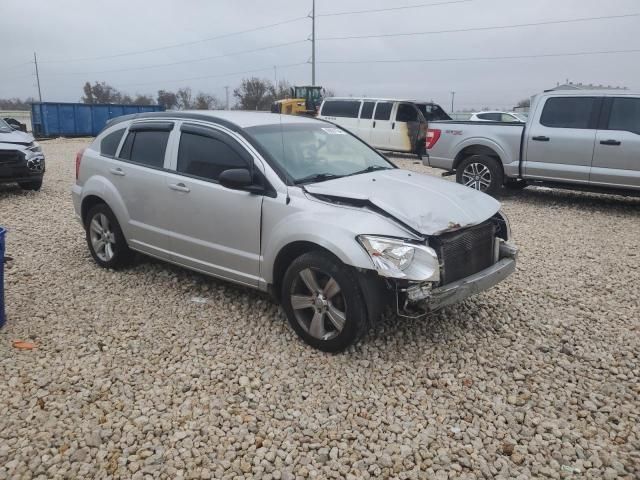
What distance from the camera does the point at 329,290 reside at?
359 centimetres

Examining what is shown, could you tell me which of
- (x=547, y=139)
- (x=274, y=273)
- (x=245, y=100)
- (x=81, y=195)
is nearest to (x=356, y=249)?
(x=274, y=273)

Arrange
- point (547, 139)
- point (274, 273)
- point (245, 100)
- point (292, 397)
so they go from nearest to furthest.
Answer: point (292, 397)
point (274, 273)
point (547, 139)
point (245, 100)

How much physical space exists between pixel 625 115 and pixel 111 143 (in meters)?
7.64

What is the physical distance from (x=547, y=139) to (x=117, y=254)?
282 inches

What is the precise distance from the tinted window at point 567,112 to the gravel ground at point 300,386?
4.13 metres

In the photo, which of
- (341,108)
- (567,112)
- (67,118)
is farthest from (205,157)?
(67,118)

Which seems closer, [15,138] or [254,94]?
[15,138]

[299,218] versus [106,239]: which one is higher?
[299,218]

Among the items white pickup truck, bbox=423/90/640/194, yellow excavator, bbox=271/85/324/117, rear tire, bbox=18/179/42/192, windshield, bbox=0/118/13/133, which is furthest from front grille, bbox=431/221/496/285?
yellow excavator, bbox=271/85/324/117

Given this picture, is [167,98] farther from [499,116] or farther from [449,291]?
[449,291]

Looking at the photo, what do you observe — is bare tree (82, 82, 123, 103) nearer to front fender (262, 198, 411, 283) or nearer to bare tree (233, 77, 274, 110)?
bare tree (233, 77, 274, 110)

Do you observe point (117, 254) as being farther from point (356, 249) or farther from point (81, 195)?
point (356, 249)

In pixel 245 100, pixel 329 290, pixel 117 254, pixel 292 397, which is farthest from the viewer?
pixel 245 100

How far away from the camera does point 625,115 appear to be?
8172 mm
